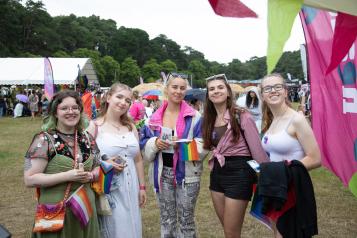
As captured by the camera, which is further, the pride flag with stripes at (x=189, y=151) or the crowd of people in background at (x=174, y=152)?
the pride flag with stripes at (x=189, y=151)

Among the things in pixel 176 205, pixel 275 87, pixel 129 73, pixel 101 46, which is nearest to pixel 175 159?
pixel 176 205

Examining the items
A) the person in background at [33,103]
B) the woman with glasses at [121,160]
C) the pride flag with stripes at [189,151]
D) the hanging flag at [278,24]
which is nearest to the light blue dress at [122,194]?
the woman with glasses at [121,160]

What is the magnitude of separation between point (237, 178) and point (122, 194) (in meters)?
0.94

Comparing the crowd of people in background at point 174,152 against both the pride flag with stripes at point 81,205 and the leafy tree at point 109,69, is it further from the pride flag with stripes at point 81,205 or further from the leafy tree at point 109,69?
the leafy tree at point 109,69

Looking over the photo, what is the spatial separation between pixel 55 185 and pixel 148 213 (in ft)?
9.56

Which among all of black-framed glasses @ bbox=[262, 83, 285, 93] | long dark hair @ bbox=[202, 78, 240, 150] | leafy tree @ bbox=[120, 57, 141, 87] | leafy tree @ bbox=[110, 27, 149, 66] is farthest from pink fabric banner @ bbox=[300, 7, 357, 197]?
leafy tree @ bbox=[110, 27, 149, 66]

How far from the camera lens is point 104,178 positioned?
9.55ft

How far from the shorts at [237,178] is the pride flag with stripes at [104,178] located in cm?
90

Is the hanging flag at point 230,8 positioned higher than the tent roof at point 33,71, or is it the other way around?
the tent roof at point 33,71

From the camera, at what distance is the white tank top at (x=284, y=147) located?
259 cm

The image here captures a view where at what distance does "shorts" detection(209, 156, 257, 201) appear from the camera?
299 cm

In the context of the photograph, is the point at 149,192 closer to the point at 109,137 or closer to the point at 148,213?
the point at 148,213

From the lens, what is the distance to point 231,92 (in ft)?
10.8

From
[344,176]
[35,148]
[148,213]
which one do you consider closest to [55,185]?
[35,148]
